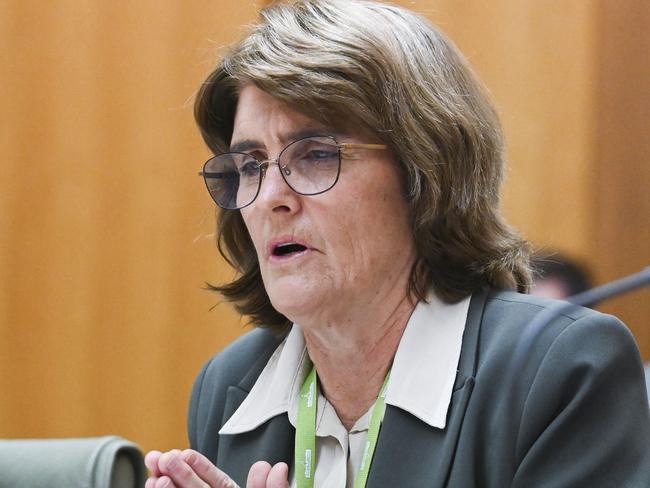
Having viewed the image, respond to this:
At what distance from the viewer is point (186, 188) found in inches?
105

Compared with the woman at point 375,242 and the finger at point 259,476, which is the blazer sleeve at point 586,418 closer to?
the woman at point 375,242

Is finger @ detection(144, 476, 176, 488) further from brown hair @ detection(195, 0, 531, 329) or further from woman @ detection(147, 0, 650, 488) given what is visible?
brown hair @ detection(195, 0, 531, 329)

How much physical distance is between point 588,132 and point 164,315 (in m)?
1.80

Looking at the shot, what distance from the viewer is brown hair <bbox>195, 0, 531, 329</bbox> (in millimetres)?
1621

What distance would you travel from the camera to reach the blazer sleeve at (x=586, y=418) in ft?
4.31

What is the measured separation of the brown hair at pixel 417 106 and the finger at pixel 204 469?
1.70 ft

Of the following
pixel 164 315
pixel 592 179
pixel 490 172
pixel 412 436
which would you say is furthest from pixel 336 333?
pixel 164 315

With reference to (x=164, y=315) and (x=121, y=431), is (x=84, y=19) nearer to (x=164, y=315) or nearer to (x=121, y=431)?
(x=164, y=315)

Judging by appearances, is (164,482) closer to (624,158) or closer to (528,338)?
(528,338)

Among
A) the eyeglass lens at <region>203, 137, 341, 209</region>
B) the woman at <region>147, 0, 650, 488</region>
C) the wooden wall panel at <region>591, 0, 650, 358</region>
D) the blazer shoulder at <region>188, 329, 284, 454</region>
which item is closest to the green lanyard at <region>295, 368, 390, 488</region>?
the woman at <region>147, 0, 650, 488</region>

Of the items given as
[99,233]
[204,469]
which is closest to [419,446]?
[204,469]

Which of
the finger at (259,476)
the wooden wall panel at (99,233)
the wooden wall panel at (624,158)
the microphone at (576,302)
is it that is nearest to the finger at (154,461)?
the finger at (259,476)

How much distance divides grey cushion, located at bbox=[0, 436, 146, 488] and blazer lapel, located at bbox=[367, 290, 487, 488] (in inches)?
17.4

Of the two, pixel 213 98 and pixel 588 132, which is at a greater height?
pixel 213 98
